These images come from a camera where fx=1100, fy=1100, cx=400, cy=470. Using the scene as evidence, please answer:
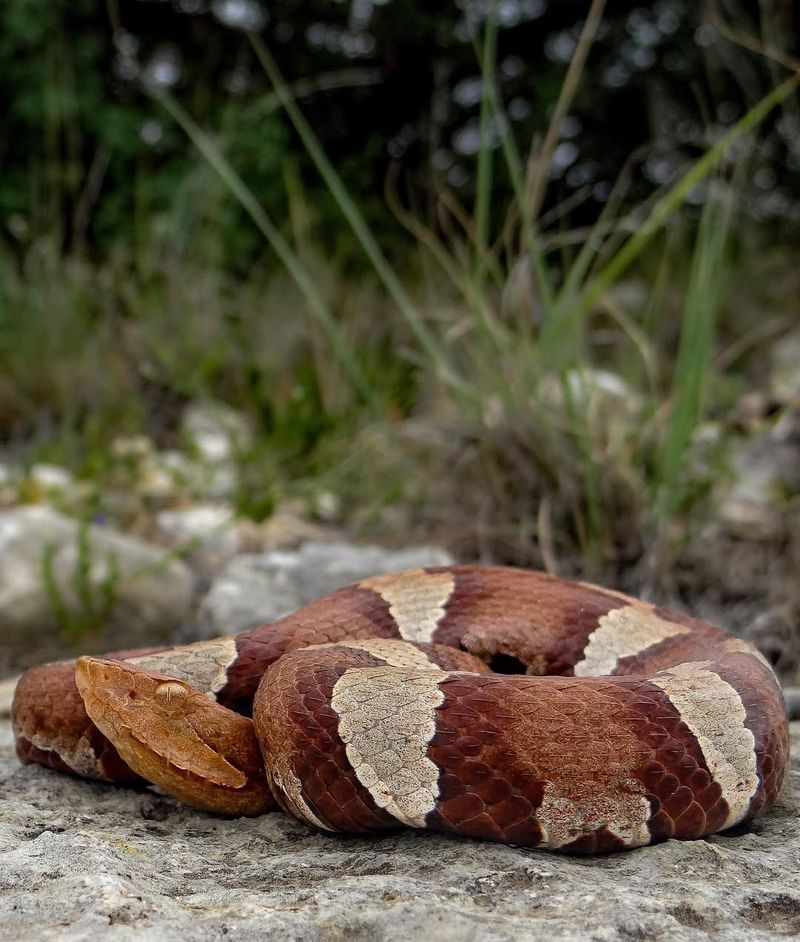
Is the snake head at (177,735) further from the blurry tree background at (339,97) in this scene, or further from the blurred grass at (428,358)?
the blurry tree background at (339,97)

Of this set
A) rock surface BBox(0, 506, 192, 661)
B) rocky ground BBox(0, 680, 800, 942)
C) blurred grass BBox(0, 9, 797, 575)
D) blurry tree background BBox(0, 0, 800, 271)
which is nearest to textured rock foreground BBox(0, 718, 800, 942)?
rocky ground BBox(0, 680, 800, 942)

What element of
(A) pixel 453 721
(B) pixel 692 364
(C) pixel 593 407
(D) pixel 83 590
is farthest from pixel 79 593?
(A) pixel 453 721

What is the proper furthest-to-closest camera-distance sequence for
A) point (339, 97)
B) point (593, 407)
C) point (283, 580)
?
point (339, 97) < point (593, 407) < point (283, 580)

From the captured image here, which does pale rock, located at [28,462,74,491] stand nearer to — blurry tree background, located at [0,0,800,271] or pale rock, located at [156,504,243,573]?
pale rock, located at [156,504,243,573]

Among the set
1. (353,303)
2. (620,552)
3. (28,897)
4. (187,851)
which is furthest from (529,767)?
(353,303)

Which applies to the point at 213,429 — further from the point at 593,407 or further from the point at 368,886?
the point at 368,886

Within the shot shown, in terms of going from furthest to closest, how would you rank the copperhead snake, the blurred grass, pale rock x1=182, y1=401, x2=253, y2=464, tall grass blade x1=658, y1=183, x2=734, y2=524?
1. pale rock x1=182, y1=401, x2=253, y2=464
2. the blurred grass
3. tall grass blade x1=658, y1=183, x2=734, y2=524
4. the copperhead snake

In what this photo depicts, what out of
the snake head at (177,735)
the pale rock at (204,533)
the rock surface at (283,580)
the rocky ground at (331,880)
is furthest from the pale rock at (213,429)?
the snake head at (177,735)

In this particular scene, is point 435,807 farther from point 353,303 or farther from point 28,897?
point 353,303
